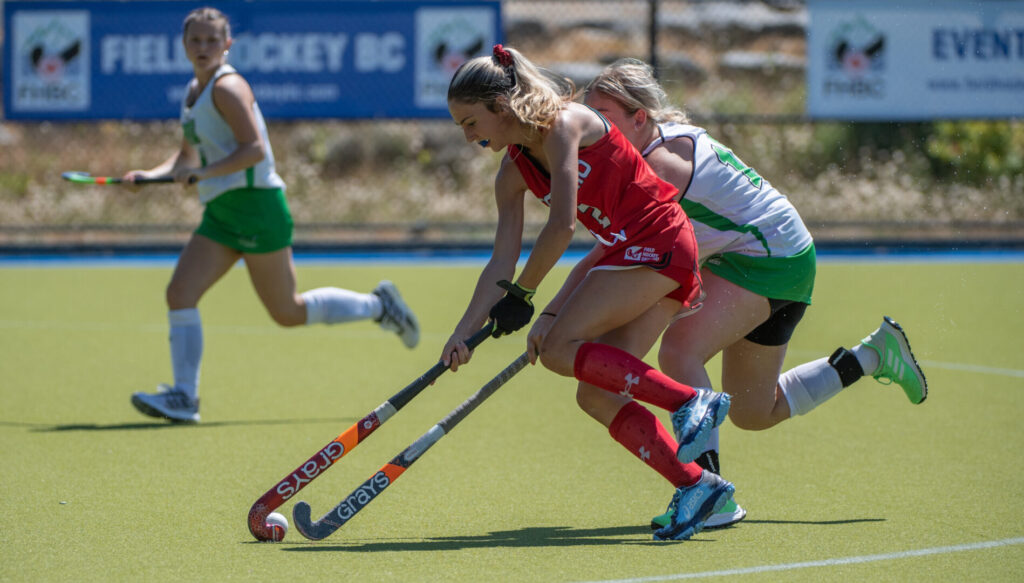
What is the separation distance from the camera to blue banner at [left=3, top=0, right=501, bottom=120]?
13.5 meters

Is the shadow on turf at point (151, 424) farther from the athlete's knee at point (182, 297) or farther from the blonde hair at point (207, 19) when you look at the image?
the blonde hair at point (207, 19)

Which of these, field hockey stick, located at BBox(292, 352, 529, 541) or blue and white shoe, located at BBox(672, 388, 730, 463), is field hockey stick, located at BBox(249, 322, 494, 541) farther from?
blue and white shoe, located at BBox(672, 388, 730, 463)

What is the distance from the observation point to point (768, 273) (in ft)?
14.0

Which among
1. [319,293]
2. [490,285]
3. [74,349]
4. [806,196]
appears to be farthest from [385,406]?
[806,196]

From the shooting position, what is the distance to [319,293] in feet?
21.5

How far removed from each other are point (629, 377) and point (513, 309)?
1.39 feet

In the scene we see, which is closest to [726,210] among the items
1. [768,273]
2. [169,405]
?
[768,273]

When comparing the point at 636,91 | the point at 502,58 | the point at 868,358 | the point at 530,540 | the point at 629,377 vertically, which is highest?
the point at 502,58

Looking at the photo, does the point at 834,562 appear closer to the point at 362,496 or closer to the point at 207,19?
the point at 362,496

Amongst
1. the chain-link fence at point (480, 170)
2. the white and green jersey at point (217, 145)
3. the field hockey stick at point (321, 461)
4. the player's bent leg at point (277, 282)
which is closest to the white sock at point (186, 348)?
the player's bent leg at point (277, 282)

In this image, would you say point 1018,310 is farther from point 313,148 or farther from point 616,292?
point 313,148

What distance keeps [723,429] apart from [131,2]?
983cm

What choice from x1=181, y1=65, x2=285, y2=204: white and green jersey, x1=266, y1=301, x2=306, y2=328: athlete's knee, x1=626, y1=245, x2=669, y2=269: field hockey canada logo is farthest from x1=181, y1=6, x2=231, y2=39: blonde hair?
x1=626, y1=245, x2=669, y2=269: field hockey canada logo

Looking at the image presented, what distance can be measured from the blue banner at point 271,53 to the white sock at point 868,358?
29.9 ft
